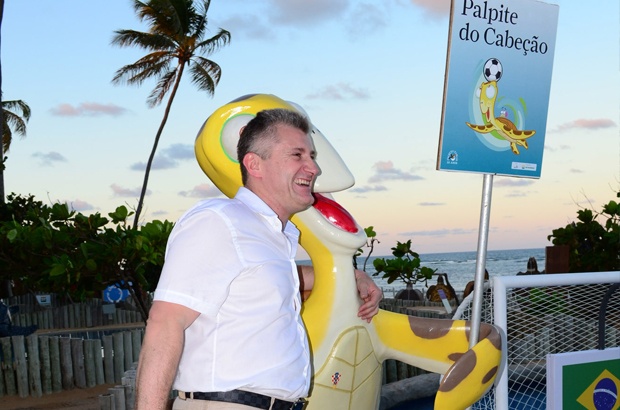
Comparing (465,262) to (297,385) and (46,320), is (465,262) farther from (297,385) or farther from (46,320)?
(297,385)

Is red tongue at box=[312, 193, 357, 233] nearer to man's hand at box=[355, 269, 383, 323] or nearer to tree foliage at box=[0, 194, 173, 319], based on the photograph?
man's hand at box=[355, 269, 383, 323]

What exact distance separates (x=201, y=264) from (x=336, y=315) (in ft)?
4.94

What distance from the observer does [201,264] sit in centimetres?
212

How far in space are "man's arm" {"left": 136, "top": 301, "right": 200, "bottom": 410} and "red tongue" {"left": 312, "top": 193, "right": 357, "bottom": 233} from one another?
1547 mm

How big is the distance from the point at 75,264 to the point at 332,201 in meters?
5.86

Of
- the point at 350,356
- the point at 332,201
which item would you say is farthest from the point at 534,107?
the point at 350,356

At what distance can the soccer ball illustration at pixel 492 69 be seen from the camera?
13.3ft

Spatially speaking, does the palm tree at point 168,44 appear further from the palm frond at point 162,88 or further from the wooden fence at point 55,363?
the wooden fence at point 55,363

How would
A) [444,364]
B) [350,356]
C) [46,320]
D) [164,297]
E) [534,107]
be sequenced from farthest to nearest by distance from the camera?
[46,320], [534,107], [444,364], [350,356], [164,297]

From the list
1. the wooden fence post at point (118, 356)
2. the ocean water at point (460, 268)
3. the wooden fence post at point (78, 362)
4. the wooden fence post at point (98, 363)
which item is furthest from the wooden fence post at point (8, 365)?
the ocean water at point (460, 268)

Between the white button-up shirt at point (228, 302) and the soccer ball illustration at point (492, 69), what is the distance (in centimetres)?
223

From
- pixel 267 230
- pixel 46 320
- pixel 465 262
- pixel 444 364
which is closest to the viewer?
pixel 267 230

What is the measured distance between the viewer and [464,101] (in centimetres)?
402

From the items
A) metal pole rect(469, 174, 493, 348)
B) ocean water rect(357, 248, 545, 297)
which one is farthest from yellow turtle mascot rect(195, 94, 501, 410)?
ocean water rect(357, 248, 545, 297)
